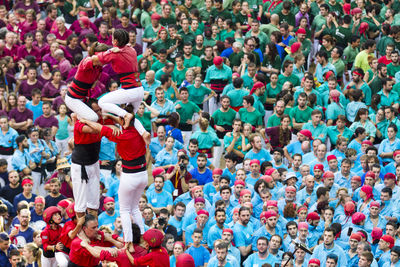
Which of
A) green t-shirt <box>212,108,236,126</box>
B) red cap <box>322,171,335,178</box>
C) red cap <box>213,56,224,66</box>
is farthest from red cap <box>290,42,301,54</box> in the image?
red cap <box>322,171,335,178</box>

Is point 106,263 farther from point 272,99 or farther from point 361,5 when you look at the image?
point 361,5

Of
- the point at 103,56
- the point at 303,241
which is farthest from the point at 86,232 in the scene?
the point at 303,241

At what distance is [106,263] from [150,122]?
26.4 ft

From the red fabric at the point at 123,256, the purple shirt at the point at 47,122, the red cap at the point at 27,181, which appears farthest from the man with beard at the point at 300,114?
the red fabric at the point at 123,256

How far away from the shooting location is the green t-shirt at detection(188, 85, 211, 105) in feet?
72.4

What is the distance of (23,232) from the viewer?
17797 millimetres

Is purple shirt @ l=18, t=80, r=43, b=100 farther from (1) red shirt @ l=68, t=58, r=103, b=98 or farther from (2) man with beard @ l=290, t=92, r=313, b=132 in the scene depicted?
(1) red shirt @ l=68, t=58, r=103, b=98

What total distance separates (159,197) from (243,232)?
212cm

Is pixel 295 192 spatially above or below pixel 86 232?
below

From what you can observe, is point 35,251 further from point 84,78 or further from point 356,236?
point 356,236

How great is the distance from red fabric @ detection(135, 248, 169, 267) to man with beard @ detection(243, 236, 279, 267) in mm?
3629

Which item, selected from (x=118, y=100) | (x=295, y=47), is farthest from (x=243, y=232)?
(x=295, y=47)

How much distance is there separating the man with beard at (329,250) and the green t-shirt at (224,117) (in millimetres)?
4881

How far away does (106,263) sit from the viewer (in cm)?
1371
